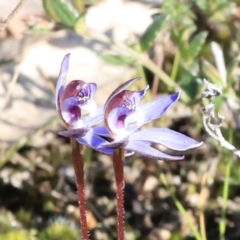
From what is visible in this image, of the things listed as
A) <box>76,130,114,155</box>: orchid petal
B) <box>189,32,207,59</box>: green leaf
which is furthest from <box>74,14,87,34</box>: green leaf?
<box>76,130,114,155</box>: orchid petal

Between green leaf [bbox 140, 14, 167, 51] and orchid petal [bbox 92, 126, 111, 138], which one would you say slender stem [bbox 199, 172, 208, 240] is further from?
orchid petal [bbox 92, 126, 111, 138]

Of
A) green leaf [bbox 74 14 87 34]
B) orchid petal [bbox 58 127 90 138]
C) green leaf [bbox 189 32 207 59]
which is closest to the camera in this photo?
orchid petal [bbox 58 127 90 138]

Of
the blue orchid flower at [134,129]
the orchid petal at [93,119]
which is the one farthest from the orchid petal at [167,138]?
the orchid petal at [93,119]

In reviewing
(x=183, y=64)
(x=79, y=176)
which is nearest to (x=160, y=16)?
(x=183, y=64)

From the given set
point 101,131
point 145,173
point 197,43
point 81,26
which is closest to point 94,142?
point 101,131

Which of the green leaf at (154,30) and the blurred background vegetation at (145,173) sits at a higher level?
the green leaf at (154,30)

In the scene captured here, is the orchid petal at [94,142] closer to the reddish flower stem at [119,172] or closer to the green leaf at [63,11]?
the reddish flower stem at [119,172]

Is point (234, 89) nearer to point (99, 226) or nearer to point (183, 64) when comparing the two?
point (183, 64)
